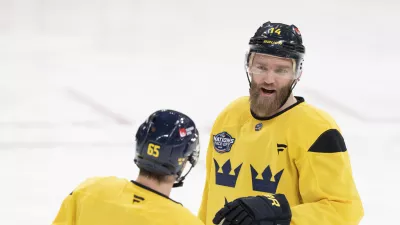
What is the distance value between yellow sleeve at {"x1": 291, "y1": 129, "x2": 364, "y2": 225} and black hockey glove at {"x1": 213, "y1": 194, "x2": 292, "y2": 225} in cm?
7

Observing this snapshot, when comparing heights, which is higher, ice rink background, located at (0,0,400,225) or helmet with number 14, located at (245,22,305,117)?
helmet with number 14, located at (245,22,305,117)

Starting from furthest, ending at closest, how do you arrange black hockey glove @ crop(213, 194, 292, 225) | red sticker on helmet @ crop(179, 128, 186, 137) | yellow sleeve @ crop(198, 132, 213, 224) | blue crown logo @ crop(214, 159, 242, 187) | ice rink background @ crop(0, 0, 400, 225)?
ice rink background @ crop(0, 0, 400, 225) → yellow sleeve @ crop(198, 132, 213, 224) → blue crown logo @ crop(214, 159, 242, 187) → black hockey glove @ crop(213, 194, 292, 225) → red sticker on helmet @ crop(179, 128, 186, 137)

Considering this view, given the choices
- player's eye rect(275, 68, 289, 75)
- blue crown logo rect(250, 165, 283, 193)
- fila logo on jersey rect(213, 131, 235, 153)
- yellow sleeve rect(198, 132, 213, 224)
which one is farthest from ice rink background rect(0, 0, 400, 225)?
player's eye rect(275, 68, 289, 75)

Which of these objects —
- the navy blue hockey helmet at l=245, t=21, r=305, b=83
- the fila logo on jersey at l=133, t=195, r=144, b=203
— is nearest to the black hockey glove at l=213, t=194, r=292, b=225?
the fila logo on jersey at l=133, t=195, r=144, b=203

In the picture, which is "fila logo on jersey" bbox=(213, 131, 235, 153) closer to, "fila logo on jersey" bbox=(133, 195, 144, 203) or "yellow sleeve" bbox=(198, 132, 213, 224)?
"yellow sleeve" bbox=(198, 132, 213, 224)

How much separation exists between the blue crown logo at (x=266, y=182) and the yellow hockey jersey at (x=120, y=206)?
0.68 metres

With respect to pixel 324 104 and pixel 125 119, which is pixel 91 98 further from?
pixel 324 104

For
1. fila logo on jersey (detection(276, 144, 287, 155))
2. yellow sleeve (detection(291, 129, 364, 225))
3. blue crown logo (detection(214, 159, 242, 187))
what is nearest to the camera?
yellow sleeve (detection(291, 129, 364, 225))

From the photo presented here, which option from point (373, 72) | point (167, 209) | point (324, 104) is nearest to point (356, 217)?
point (167, 209)

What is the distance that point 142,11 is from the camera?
759cm

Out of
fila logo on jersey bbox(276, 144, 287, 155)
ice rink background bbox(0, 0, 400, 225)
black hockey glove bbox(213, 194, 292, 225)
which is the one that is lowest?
ice rink background bbox(0, 0, 400, 225)

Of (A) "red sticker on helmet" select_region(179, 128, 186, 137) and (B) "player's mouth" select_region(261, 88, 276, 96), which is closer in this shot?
(A) "red sticker on helmet" select_region(179, 128, 186, 137)

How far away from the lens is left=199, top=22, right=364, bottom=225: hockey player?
2.37m

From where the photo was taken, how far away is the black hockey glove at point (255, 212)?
2176mm
